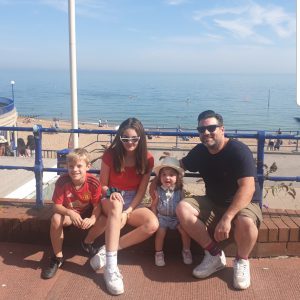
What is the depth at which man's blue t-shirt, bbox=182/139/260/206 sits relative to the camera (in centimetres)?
335

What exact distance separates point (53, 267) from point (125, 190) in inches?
35.8

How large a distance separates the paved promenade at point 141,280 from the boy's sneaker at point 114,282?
5cm

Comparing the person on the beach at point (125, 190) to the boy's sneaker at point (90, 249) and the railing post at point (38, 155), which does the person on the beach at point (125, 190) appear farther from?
the railing post at point (38, 155)

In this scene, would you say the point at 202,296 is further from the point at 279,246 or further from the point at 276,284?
the point at 279,246

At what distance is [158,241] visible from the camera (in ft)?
11.8

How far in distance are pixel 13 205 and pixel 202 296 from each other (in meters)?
2.28

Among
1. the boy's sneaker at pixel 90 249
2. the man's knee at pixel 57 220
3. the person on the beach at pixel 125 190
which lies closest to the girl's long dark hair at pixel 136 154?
the person on the beach at pixel 125 190

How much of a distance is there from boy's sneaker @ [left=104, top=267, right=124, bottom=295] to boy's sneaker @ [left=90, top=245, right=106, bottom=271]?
221 millimetres

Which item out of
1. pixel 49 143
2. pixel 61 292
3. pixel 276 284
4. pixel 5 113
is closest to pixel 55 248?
pixel 61 292

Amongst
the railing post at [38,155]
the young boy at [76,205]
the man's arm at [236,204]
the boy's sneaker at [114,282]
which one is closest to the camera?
the boy's sneaker at [114,282]

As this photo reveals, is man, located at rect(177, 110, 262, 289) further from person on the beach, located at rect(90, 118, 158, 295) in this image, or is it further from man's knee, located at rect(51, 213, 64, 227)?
man's knee, located at rect(51, 213, 64, 227)

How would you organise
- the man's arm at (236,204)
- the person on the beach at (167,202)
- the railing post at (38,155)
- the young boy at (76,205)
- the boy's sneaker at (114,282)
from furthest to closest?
the railing post at (38,155) → the person on the beach at (167,202) → the young boy at (76,205) → the man's arm at (236,204) → the boy's sneaker at (114,282)

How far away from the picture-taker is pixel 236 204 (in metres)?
3.25

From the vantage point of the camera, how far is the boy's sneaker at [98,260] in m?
3.44
